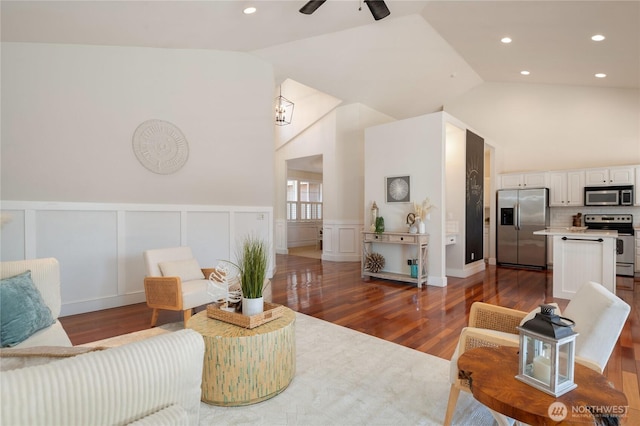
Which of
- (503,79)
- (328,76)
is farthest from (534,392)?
(503,79)

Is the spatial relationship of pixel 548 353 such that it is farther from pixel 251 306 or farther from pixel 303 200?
pixel 303 200

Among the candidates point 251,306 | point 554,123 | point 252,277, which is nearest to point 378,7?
point 252,277

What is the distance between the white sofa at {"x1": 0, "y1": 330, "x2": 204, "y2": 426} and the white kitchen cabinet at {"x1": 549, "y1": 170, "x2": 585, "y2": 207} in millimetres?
8034

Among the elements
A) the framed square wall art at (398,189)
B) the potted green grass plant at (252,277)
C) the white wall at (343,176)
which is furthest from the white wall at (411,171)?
the potted green grass plant at (252,277)

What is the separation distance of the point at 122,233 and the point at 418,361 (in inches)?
150

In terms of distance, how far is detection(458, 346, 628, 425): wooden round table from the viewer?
1.08 m

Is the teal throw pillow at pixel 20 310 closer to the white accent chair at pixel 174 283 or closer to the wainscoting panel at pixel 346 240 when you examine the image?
the white accent chair at pixel 174 283

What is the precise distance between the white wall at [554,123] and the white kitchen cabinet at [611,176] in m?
0.37

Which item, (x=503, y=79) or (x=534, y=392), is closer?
(x=534, y=392)

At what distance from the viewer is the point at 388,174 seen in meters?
5.95

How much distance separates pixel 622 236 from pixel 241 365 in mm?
7476

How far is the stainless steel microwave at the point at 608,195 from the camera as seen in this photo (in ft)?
19.9

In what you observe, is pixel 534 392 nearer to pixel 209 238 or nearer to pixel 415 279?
pixel 415 279

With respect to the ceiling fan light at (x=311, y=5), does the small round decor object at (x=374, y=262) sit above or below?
below
